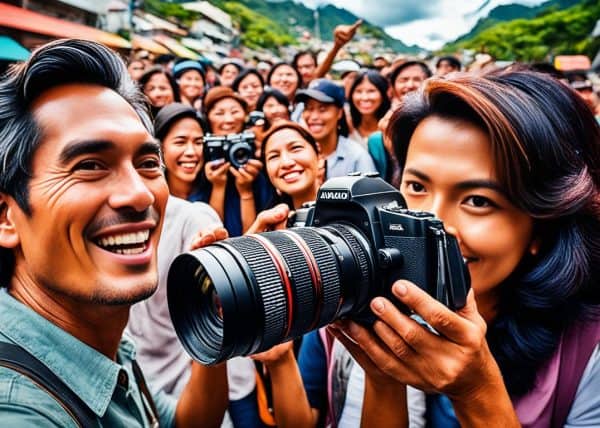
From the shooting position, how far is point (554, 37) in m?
42.9

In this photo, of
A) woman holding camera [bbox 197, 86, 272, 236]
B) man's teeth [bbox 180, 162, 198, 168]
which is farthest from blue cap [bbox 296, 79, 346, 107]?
man's teeth [bbox 180, 162, 198, 168]

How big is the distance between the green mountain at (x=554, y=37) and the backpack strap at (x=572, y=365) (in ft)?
130

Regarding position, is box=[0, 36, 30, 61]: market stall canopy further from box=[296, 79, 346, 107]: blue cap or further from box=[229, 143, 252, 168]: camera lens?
box=[229, 143, 252, 168]: camera lens

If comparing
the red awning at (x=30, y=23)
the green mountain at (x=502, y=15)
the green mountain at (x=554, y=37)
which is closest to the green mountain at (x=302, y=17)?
the green mountain at (x=502, y=15)

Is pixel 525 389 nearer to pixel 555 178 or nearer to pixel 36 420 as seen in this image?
pixel 555 178

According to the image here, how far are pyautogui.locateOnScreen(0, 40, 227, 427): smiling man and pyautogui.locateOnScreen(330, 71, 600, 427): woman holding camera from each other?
0.66 m

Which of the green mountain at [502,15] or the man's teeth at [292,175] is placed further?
the green mountain at [502,15]

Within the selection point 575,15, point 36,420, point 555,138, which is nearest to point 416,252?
point 555,138

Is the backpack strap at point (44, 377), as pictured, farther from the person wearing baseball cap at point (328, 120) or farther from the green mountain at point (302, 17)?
the green mountain at point (302, 17)

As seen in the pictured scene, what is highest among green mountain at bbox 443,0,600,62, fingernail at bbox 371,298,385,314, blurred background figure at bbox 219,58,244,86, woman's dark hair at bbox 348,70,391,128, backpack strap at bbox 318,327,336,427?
green mountain at bbox 443,0,600,62

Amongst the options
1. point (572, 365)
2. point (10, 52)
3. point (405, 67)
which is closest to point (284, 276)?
point (572, 365)

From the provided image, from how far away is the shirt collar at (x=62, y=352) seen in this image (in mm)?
1180

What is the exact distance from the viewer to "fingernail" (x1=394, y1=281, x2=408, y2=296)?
1208 mm

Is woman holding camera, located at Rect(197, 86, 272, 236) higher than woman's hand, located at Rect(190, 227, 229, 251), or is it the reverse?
woman's hand, located at Rect(190, 227, 229, 251)
